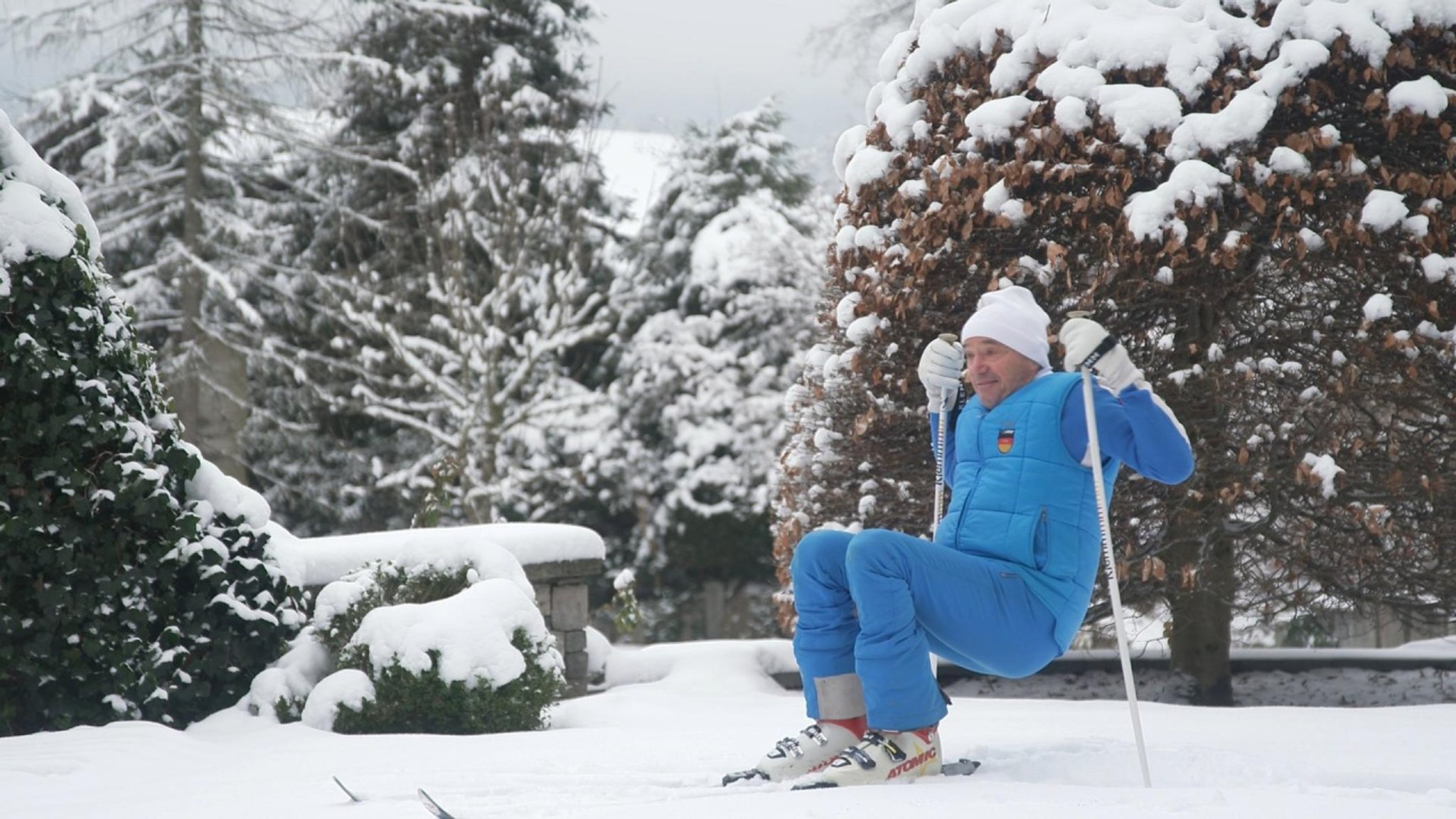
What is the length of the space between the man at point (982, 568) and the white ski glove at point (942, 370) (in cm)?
25

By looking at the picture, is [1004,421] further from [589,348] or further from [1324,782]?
[589,348]

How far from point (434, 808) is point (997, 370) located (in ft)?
5.86

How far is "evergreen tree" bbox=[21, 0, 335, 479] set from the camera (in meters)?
12.3

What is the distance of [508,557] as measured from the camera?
5383mm

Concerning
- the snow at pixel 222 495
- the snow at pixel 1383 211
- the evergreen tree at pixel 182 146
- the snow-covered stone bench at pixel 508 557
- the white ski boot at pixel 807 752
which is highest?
the evergreen tree at pixel 182 146

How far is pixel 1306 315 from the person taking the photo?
471 cm

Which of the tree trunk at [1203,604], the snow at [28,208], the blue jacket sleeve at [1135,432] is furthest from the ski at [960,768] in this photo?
the snow at [28,208]

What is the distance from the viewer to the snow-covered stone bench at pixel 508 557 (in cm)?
534

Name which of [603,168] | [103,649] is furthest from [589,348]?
[103,649]

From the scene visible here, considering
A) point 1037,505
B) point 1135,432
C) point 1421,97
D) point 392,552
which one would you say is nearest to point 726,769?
point 1037,505

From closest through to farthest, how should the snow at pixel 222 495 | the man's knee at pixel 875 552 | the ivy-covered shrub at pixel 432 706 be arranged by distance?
the man's knee at pixel 875 552 < the ivy-covered shrub at pixel 432 706 < the snow at pixel 222 495

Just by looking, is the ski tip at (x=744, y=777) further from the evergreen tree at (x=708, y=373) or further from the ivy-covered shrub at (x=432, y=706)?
the evergreen tree at (x=708, y=373)

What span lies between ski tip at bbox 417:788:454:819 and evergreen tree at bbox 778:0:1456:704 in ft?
8.34

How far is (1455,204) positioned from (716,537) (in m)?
9.37
